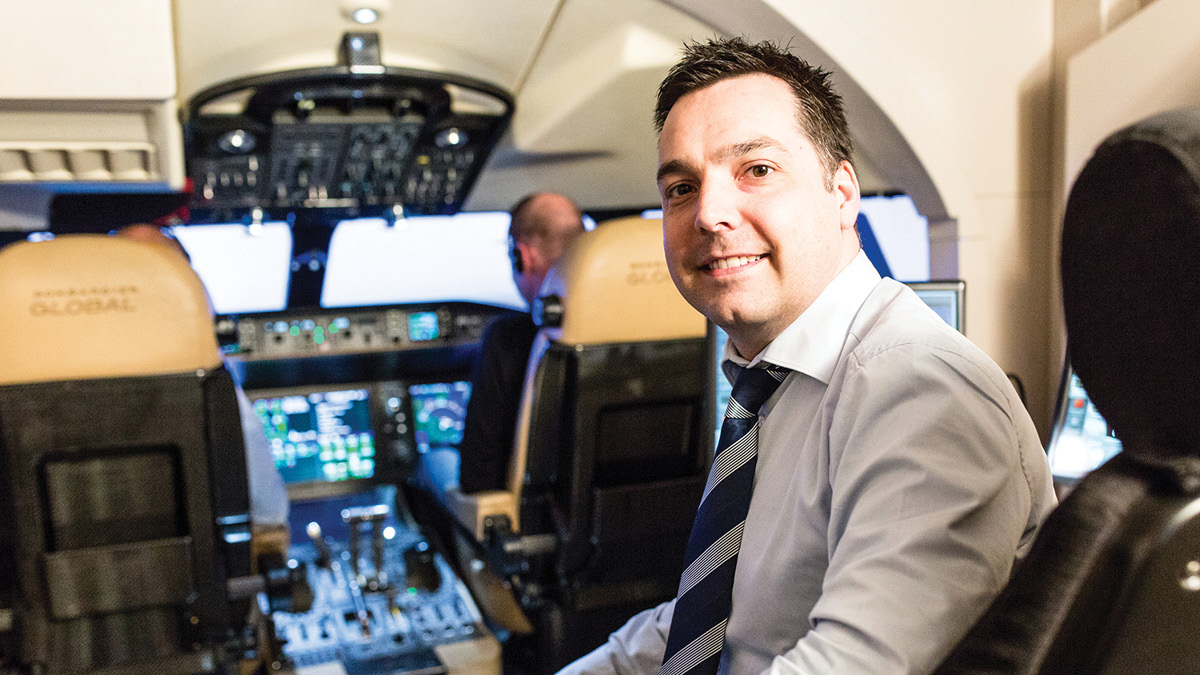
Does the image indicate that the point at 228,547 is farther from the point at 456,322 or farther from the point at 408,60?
the point at 456,322

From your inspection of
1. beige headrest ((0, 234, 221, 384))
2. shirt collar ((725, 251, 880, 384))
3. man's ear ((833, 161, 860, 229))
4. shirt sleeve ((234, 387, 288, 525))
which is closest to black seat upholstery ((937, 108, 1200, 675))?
shirt collar ((725, 251, 880, 384))

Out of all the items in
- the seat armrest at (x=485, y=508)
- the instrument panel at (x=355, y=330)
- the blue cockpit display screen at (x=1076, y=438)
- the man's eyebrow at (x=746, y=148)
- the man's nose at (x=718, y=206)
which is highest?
the man's eyebrow at (x=746, y=148)

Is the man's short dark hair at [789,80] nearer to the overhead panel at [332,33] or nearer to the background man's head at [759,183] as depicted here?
the background man's head at [759,183]

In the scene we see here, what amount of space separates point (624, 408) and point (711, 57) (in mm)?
1422

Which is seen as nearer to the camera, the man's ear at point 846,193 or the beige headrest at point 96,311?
the man's ear at point 846,193

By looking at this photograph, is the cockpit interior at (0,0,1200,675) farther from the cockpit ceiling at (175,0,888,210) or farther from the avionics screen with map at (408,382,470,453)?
the avionics screen with map at (408,382,470,453)

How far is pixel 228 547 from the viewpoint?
2.22m

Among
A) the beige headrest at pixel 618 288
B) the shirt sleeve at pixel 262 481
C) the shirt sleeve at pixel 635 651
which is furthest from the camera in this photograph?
the shirt sleeve at pixel 262 481

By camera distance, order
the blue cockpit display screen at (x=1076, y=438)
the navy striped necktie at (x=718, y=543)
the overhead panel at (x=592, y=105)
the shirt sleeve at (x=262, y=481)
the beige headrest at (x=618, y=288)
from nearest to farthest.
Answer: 1. the navy striped necktie at (x=718, y=543)
2. the blue cockpit display screen at (x=1076, y=438)
3. the beige headrest at (x=618, y=288)
4. the overhead panel at (x=592, y=105)
5. the shirt sleeve at (x=262, y=481)

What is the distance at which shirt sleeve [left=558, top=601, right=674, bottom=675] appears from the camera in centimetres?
126

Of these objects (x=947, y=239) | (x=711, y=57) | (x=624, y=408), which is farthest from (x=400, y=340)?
(x=711, y=57)

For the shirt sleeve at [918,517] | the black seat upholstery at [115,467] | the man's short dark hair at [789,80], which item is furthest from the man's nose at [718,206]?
the black seat upholstery at [115,467]

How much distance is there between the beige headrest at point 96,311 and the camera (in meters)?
1.94

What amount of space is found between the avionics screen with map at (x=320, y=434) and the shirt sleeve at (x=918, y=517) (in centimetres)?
329
